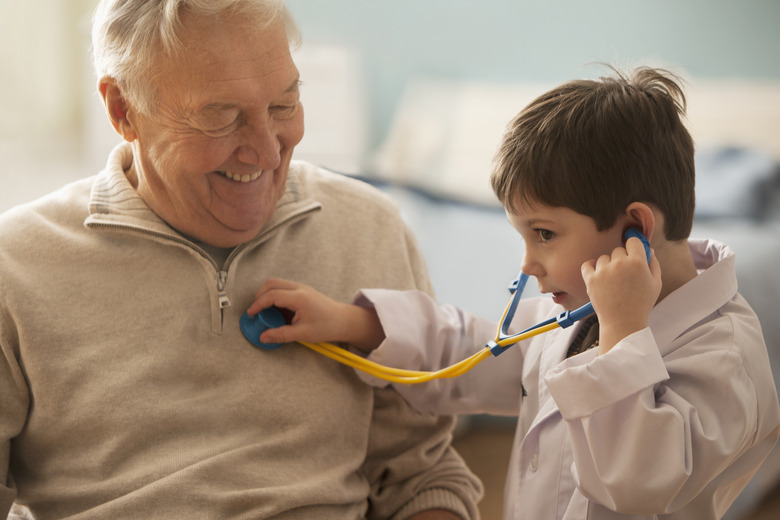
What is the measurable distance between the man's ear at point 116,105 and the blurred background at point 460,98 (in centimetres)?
157

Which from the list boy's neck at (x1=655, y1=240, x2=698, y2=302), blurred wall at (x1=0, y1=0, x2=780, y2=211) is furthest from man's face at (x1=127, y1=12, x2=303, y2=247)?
blurred wall at (x1=0, y1=0, x2=780, y2=211)

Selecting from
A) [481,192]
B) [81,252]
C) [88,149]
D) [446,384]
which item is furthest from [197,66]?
[88,149]

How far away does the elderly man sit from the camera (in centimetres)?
126

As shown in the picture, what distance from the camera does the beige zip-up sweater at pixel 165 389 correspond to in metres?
1.27

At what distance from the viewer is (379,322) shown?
4.69 feet

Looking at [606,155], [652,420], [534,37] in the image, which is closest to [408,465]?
[652,420]

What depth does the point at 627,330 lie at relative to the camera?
1048mm

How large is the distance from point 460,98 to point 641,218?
118 inches

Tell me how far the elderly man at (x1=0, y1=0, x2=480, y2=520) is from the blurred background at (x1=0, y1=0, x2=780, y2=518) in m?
1.32

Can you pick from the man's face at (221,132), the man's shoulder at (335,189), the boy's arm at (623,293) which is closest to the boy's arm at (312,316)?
the man's face at (221,132)

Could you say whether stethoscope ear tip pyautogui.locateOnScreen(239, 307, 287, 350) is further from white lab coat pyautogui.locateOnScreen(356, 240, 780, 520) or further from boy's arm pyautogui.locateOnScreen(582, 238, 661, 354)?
boy's arm pyautogui.locateOnScreen(582, 238, 661, 354)

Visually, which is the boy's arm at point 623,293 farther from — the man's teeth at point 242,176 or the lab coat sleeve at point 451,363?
the man's teeth at point 242,176

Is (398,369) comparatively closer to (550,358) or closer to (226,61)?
(550,358)

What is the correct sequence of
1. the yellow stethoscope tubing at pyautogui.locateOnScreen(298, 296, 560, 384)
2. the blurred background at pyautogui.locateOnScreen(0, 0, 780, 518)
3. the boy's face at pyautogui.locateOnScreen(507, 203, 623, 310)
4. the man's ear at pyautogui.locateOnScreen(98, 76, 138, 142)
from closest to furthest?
1. the boy's face at pyautogui.locateOnScreen(507, 203, 623, 310)
2. the yellow stethoscope tubing at pyautogui.locateOnScreen(298, 296, 560, 384)
3. the man's ear at pyautogui.locateOnScreen(98, 76, 138, 142)
4. the blurred background at pyautogui.locateOnScreen(0, 0, 780, 518)
